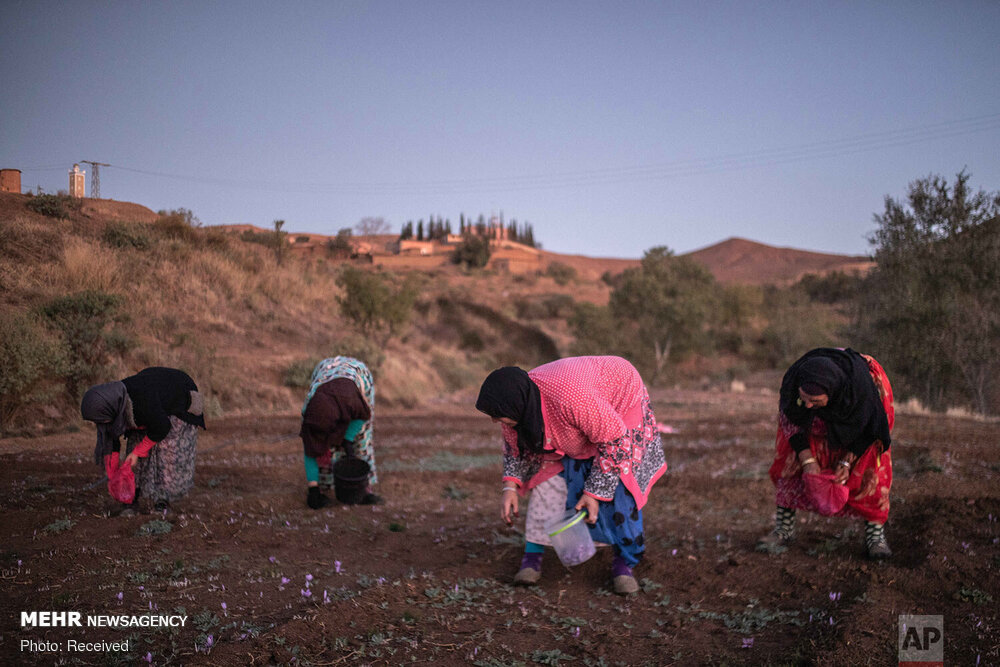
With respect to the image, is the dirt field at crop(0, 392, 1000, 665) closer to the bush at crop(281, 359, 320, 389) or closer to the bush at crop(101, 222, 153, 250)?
the bush at crop(101, 222, 153, 250)

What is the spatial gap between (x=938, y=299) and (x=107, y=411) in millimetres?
18631

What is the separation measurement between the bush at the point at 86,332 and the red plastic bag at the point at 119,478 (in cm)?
593

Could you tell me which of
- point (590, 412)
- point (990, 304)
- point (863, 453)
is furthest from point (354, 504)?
point (990, 304)

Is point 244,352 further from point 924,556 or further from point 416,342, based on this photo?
point 924,556

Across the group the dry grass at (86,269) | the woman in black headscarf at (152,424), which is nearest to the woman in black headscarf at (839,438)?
the woman in black headscarf at (152,424)

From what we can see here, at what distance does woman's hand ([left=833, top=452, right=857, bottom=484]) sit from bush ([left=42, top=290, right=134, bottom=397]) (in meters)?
10.7

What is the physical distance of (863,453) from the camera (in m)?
4.60

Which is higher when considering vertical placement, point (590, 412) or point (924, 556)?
point (590, 412)

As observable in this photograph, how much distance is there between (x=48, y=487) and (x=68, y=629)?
3.49 m

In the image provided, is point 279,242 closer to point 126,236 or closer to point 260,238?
point 260,238

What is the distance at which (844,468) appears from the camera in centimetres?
463

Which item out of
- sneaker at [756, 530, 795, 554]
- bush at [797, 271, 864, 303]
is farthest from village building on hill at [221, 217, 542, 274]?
sneaker at [756, 530, 795, 554]

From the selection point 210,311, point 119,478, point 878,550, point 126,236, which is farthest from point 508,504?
point 210,311

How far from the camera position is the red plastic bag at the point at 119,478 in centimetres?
554
